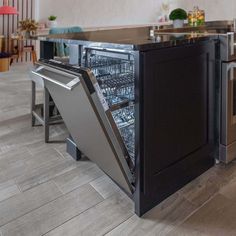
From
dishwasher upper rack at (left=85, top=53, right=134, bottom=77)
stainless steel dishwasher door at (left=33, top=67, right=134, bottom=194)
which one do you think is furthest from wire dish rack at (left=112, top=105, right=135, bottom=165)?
dishwasher upper rack at (left=85, top=53, right=134, bottom=77)

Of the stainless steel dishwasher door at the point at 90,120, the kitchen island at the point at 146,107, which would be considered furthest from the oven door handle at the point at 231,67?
the stainless steel dishwasher door at the point at 90,120

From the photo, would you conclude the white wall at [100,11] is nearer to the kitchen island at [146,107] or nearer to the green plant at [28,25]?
the green plant at [28,25]

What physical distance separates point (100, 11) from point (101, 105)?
705 cm

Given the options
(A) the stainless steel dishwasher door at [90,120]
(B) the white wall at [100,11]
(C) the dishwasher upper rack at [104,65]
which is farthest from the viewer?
(B) the white wall at [100,11]

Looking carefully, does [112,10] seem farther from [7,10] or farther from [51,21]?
[7,10]

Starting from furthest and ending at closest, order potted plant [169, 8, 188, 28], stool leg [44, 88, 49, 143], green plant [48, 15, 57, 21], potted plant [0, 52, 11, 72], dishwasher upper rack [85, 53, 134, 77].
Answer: green plant [48, 15, 57, 21]
potted plant [0, 52, 11, 72]
potted plant [169, 8, 188, 28]
stool leg [44, 88, 49, 143]
dishwasher upper rack [85, 53, 134, 77]

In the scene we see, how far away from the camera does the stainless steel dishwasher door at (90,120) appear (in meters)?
1.33

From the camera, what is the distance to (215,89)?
1959 millimetres

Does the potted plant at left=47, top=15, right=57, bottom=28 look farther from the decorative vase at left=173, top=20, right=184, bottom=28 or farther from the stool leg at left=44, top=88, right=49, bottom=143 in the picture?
the stool leg at left=44, top=88, right=49, bottom=143

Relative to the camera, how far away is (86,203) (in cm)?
165

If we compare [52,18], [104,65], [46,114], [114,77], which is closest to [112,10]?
[52,18]

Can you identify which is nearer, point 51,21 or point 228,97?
point 228,97

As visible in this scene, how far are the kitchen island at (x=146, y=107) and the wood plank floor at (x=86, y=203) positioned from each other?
3.9 inches

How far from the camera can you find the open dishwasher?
133 cm
